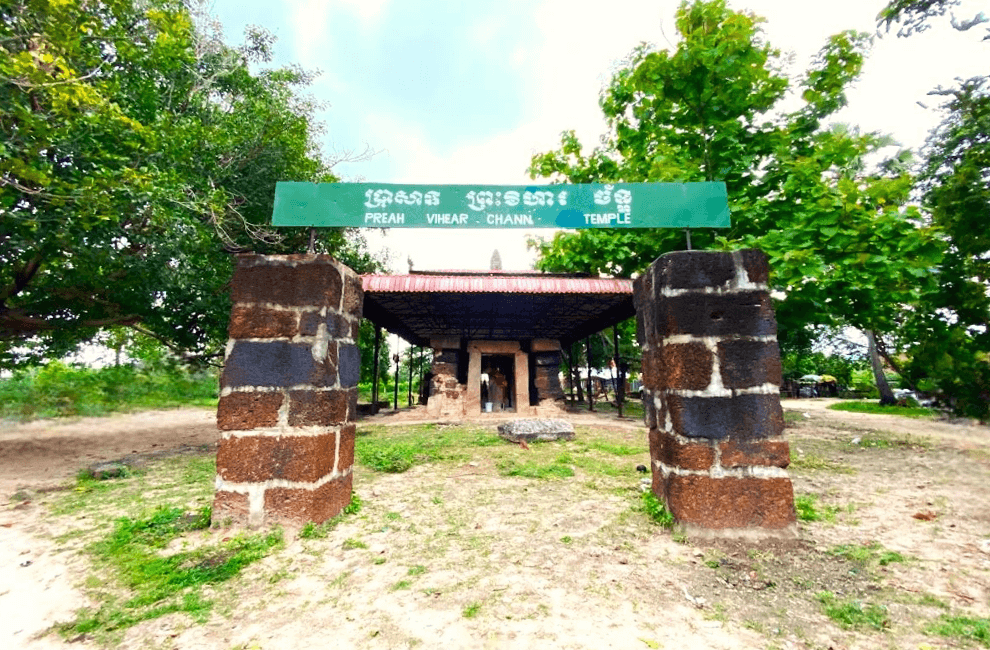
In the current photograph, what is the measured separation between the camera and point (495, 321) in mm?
12664

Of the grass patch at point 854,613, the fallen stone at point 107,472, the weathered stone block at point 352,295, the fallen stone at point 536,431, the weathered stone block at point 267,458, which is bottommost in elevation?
the fallen stone at point 107,472

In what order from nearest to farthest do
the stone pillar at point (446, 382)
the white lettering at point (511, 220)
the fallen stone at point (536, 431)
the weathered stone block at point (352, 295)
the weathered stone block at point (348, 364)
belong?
1. the weathered stone block at point (348, 364)
2. the weathered stone block at point (352, 295)
3. the white lettering at point (511, 220)
4. the fallen stone at point (536, 431)
5. the stone pillar at point (446, 382)

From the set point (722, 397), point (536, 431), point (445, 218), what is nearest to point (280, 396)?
point (445, 218)

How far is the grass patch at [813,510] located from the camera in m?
3.68

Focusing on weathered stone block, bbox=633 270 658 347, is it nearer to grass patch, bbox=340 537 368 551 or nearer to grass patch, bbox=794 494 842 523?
grass patch, bbox=794 494 842 523

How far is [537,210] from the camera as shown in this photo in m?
4.09

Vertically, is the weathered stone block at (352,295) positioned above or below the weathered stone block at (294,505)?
above

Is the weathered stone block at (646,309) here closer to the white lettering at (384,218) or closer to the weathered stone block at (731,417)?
the weathered stone block at (731,417)

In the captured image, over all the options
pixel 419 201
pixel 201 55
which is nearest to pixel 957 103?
pixel 419 201

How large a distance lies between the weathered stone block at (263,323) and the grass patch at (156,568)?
62.7 inches

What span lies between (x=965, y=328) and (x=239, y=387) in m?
8.93

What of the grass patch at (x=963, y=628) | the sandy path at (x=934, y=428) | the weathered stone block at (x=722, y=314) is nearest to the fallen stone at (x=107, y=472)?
the weathered stone block at (x=722, y=314)

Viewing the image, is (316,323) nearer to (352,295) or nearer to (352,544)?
(352,295)

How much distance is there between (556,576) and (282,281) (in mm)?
3116
